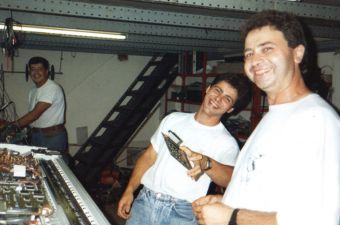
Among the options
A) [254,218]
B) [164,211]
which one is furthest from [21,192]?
[254,218]

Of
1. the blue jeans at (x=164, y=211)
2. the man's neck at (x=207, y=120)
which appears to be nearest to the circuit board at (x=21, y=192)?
the blue jeans at (x=164, y=211)

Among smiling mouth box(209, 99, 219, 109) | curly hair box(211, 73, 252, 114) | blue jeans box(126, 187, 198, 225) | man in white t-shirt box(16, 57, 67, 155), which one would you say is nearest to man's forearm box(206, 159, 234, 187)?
blue jeans box(126, 187, 198, 225)

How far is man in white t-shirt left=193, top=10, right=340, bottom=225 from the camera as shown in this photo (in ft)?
4.13

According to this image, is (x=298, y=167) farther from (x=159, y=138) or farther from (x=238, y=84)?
(x=159, y=138)

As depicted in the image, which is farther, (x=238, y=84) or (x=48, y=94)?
(x=48, y=94)

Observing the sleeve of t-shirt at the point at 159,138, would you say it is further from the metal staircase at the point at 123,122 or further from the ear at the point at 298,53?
the metal staircase at the point at 123,122

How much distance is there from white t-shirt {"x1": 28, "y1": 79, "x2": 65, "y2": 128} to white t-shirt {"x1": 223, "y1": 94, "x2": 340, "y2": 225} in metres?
3.71

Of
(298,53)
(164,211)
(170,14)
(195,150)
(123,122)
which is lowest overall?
(164,211)

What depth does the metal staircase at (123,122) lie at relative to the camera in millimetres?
6848

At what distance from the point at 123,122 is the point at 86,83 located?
1721mm

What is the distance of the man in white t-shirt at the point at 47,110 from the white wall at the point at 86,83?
3.04 metres

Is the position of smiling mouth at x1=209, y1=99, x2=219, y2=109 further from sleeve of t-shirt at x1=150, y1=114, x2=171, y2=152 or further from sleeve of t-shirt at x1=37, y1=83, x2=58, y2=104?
sleeve of t-shirt at x1=37, y1=83, x2=58, y2=104

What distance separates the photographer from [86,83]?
8.16 meters

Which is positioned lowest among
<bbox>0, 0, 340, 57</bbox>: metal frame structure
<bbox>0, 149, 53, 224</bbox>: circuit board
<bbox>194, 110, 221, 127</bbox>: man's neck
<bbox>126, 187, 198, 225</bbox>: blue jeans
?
<bbox>126, 187, 198, 225</bbox>: blue jeans
